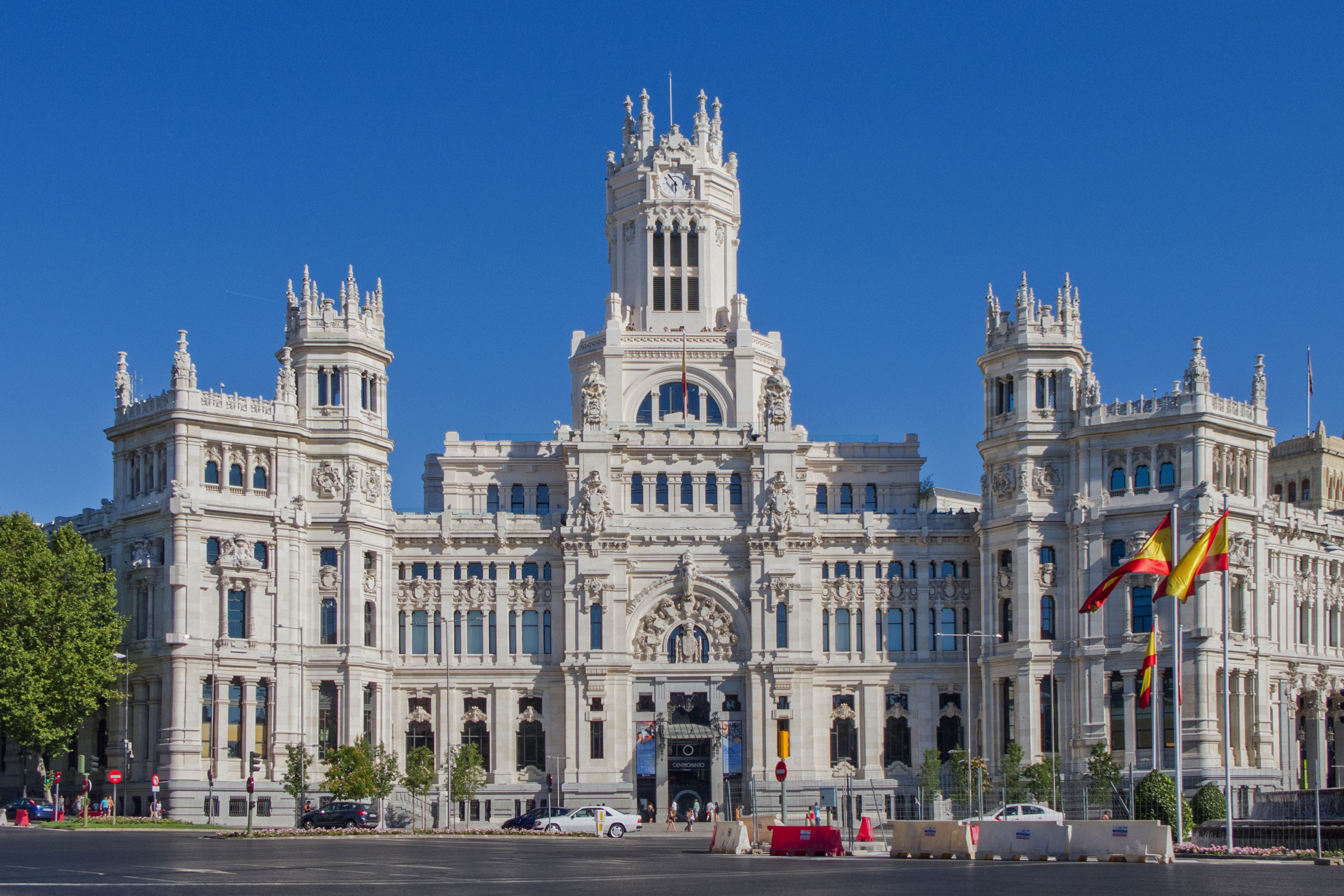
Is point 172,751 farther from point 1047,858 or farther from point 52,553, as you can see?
point 1047,858

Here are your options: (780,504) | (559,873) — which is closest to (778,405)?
(780,504)

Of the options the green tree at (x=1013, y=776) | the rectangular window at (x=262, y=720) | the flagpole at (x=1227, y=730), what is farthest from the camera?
the rectangular window at (x=262, y=720)

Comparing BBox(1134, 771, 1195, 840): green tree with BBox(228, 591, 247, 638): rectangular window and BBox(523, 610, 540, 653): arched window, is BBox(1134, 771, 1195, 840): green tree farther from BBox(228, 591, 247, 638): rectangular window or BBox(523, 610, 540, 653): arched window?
BBox(228, 591, 247, 638): rectangular window

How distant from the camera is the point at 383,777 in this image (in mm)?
109125

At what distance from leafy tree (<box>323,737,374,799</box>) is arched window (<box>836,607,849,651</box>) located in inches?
1230

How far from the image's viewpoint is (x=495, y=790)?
120 m

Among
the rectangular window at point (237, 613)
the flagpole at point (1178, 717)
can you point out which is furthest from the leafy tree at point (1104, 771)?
the rectangular window at point (237, 613)

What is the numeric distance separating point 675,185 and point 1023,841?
73.3 m

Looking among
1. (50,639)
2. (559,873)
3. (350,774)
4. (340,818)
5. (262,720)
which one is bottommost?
(340,818)

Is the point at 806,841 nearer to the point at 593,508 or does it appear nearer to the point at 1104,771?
the point at 1104,771

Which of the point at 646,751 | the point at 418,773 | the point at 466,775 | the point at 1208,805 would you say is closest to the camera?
the point at 1208,805

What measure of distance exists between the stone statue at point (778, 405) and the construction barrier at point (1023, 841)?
54.5m

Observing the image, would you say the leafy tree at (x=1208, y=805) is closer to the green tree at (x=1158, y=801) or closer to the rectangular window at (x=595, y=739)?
the green tree at (x=1158, y=801)

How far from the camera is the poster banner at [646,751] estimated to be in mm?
119375
